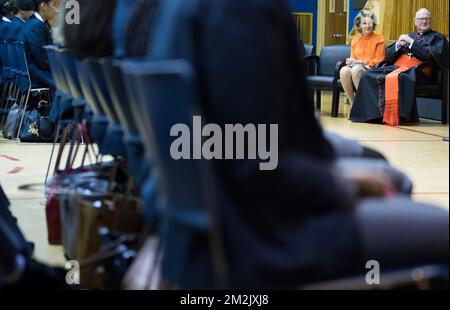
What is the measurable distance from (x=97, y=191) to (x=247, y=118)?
1.61 metres

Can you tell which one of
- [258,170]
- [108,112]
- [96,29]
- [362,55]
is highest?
[96,29]

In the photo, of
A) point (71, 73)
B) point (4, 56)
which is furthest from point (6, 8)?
point (71, 73)

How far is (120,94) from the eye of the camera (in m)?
2.61

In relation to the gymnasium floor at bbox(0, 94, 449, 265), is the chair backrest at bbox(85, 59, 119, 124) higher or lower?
higher

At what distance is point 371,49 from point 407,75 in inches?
43.4

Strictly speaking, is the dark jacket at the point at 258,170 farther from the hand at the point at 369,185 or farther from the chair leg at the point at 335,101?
the chair leg at the point at 335,101

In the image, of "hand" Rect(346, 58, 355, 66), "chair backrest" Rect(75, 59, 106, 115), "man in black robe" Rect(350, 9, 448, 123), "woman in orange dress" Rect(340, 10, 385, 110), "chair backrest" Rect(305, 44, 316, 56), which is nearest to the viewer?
"chair backrest" Rect(75, 59, 106, 115)

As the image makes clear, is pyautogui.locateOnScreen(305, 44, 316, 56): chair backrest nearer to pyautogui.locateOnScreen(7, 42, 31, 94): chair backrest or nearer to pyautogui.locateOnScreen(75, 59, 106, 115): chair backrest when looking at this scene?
pyautogui.locateOnScreen(7, 42, 31, 94): chair backrest

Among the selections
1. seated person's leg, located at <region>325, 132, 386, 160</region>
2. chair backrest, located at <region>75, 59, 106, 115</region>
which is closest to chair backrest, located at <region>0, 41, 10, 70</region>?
chair backrest, located at <region>75, 59, 106, 115</region>

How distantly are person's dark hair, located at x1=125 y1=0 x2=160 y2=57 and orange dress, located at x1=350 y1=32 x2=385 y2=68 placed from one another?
324 inches

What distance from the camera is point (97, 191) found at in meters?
3.19

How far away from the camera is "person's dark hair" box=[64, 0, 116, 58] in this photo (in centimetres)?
295

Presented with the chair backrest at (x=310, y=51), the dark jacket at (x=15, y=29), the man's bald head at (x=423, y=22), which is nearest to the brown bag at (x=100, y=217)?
the dark jacket at (x=15, y=29)

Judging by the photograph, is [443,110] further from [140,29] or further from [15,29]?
[140,29]
